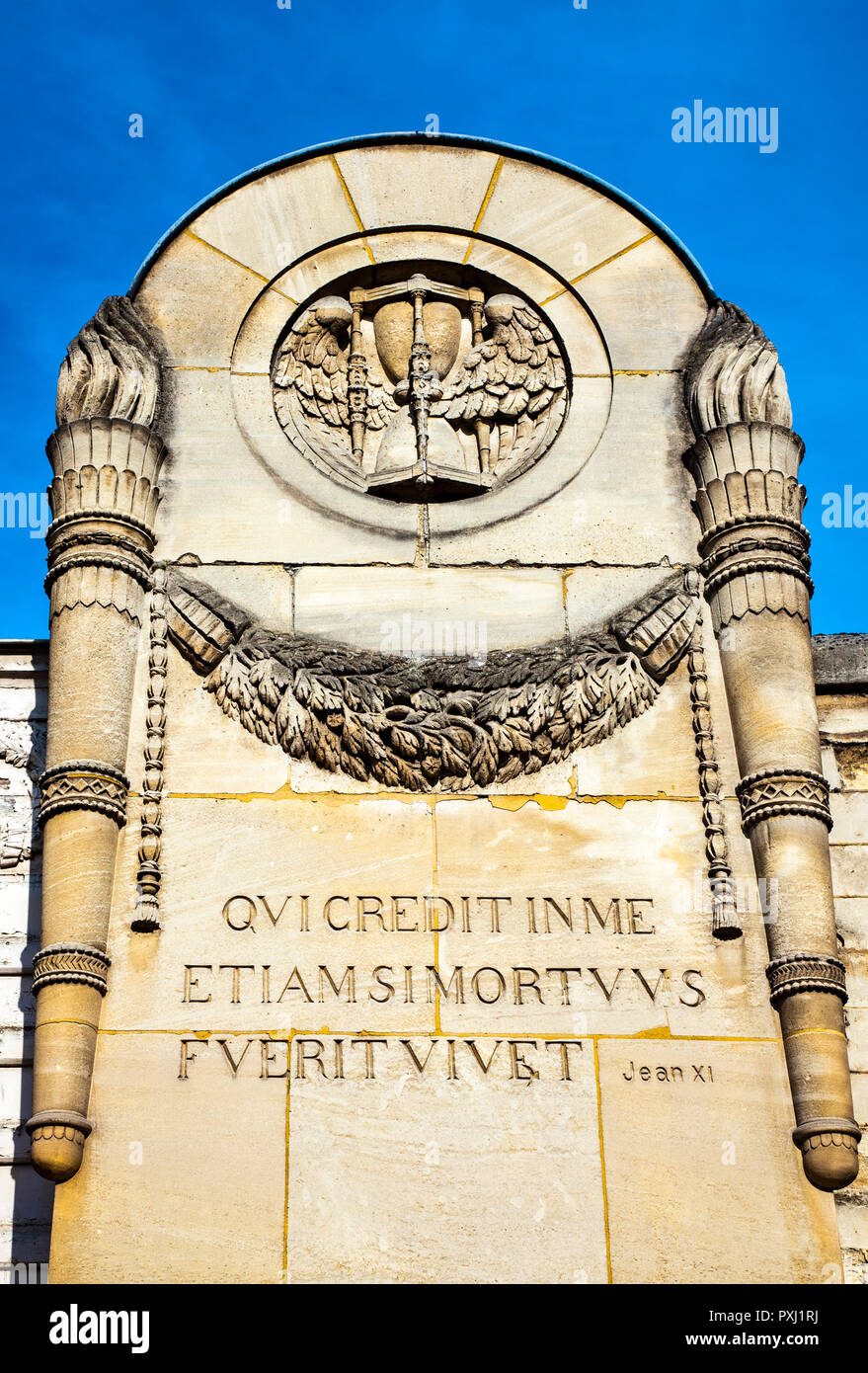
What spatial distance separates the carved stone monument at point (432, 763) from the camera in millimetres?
11102

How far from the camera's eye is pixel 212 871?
11.9 metres

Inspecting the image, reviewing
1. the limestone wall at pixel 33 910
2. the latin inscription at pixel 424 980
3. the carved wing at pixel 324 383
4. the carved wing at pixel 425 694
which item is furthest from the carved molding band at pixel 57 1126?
the carved wing at pixel 324 383

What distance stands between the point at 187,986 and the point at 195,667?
2225 mm

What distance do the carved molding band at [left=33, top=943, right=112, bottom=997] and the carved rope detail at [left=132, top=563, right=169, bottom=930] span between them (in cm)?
34

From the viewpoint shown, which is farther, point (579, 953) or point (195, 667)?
point (195, 667)

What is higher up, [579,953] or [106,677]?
[106,677]

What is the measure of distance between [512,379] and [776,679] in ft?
10.6

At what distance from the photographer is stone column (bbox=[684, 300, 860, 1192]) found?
11.5 meters

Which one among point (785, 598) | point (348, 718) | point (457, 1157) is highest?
point (785, 598)

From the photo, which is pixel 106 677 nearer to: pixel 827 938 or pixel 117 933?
pixel 117 933

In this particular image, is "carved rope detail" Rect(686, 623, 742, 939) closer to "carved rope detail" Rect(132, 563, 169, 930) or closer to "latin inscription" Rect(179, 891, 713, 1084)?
"latin inscription" Rect(179, 891, 713, 1084)

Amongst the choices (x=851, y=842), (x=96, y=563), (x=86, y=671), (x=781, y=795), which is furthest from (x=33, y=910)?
(x=851, y=842)

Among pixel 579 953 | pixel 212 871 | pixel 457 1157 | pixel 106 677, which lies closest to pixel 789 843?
pixel 579 953
